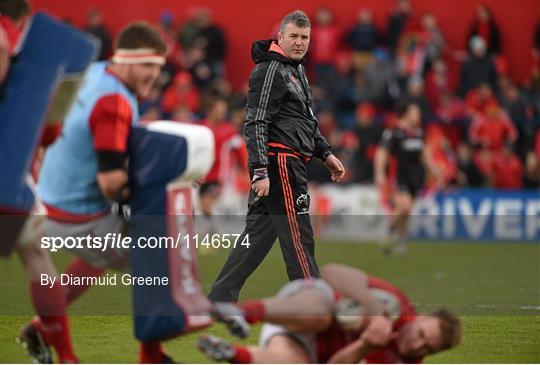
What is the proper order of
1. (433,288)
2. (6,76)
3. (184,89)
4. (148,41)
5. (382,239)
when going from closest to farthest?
(6,76), (148,41), (433,288), (382,239), (184,89)

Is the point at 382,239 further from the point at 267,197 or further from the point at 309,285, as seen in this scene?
the point at 309,285

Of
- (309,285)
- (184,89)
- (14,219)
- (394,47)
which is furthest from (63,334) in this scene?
(394,47)

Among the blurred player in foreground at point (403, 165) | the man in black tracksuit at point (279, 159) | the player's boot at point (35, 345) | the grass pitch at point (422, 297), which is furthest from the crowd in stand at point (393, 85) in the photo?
the player's boot at point (35, 345)

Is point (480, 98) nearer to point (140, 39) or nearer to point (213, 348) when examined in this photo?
point (140, 39)

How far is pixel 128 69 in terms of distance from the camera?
21.8 ft

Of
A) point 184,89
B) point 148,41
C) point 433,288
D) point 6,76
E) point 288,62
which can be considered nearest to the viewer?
point 6,76

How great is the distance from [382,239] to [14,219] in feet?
48.6

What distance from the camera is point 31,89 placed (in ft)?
20.3

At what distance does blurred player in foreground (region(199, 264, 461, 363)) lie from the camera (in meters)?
6.26

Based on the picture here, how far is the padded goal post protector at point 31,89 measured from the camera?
610 centimetres

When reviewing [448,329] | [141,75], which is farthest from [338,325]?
[141,75]

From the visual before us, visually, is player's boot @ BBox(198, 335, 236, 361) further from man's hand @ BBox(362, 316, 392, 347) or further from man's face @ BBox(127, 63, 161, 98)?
man's face @ BBox(127, 63, 161, 98)

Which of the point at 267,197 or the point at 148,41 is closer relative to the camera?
the point at 148,41

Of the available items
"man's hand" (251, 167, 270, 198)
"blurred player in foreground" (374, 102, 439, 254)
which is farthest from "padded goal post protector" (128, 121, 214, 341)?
"blurred player in foreground" (374, 102, 439, 254)
